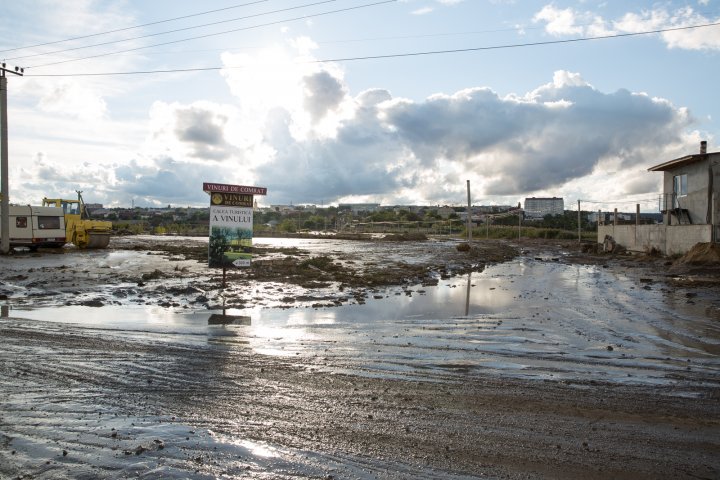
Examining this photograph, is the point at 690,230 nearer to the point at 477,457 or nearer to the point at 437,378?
the point at 437,378

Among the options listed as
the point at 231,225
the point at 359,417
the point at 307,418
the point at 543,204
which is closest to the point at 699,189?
the point at 231,225

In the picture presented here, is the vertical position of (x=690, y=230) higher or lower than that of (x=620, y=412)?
higher

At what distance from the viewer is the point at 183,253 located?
32.8 meters

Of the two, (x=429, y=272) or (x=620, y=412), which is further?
(x=429, y=272)

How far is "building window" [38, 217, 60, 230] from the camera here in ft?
113

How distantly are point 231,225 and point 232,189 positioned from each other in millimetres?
1140

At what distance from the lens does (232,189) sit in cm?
1584

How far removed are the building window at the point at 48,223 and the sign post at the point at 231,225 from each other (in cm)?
2440

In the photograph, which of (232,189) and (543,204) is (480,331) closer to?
(232,189)

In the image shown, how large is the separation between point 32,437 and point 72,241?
3690 cm

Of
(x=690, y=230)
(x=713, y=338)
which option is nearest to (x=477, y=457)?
(x=713, y=338)

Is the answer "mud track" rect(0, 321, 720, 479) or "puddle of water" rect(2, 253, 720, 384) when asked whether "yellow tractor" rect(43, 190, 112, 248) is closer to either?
"puddle of water" rect(2, 253, 720, 384)

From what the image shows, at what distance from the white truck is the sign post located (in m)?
24.3

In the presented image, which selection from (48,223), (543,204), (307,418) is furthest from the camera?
(543,204)
